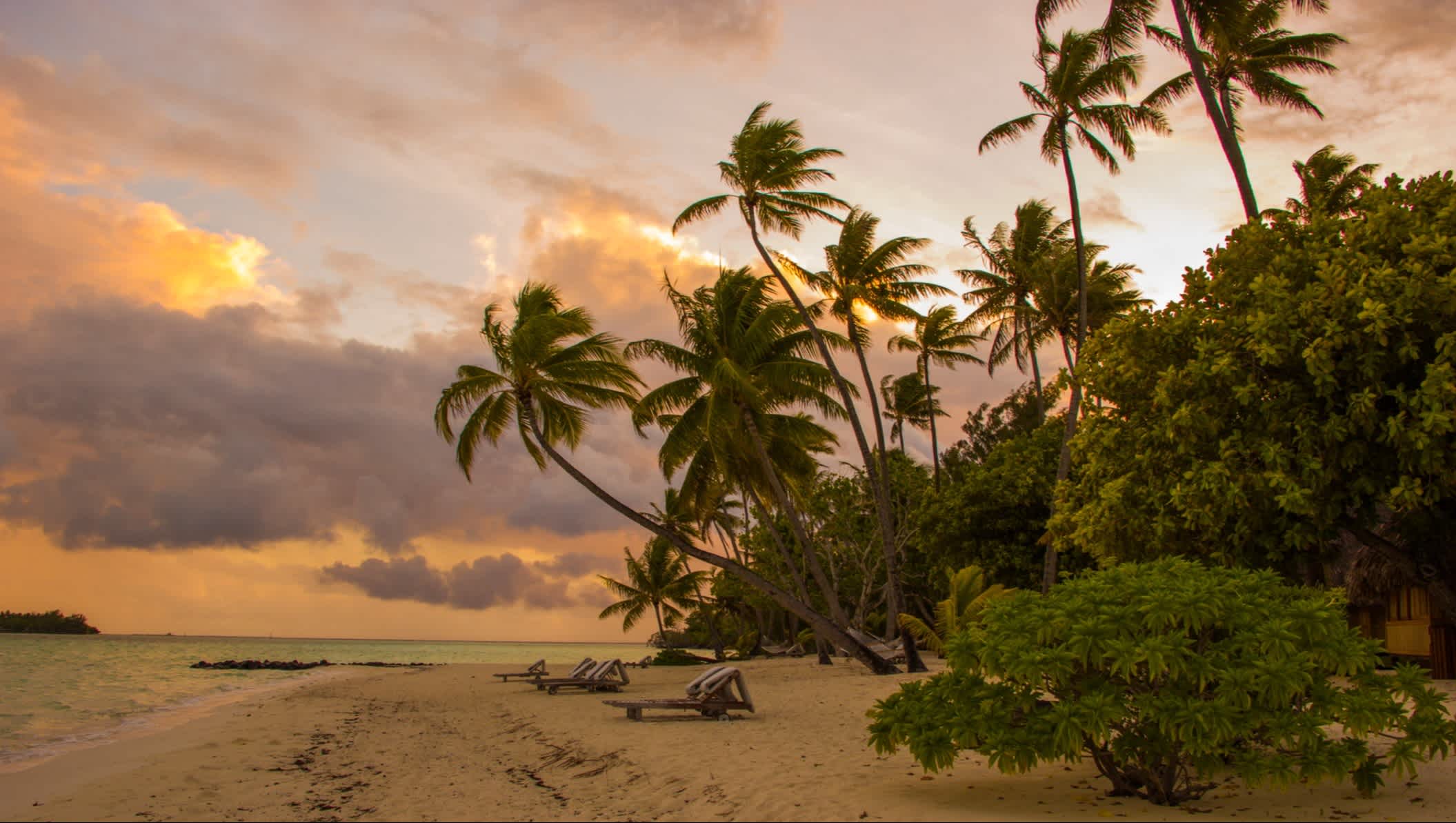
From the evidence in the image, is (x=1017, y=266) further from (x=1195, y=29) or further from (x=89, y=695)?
(x=89, y=695)

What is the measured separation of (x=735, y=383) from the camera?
64.4ft

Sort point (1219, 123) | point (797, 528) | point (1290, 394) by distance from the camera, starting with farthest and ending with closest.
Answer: point (797, 528) < point (1219, 123) < point (1290, 394)

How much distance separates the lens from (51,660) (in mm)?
40656

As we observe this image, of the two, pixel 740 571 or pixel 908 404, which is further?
pixel 908 404

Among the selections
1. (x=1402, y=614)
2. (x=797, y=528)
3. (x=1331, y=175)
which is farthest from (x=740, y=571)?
(x=1331, y=175)

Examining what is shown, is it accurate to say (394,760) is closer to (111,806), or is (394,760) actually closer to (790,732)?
(111,806)

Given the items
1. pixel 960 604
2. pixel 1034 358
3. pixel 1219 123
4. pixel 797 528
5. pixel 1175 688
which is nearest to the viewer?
pixel 1175 688

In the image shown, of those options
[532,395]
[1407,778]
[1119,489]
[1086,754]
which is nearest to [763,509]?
[532,395]

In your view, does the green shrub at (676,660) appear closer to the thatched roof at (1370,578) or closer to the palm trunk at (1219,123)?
the thatched roof at (1370,578)

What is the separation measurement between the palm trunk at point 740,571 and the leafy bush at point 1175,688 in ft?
40.3

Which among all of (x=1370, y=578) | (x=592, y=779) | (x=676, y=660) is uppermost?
(x=1370, y=578)

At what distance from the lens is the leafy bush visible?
5.39 m

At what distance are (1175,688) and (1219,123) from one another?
13.7 meters

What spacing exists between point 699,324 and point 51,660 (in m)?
37.8
